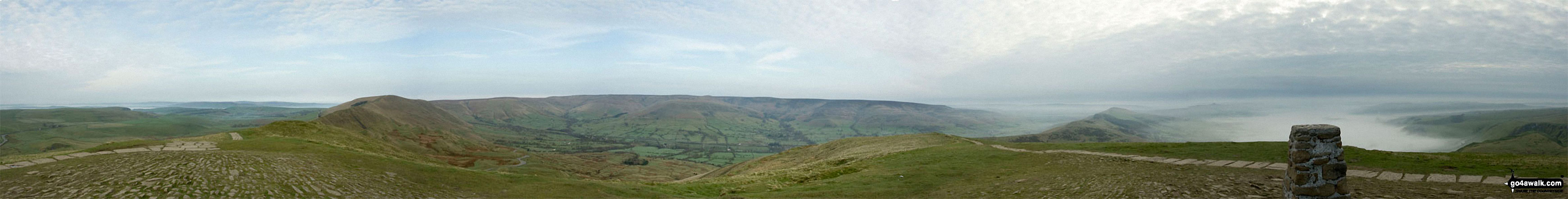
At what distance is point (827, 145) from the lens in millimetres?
71562

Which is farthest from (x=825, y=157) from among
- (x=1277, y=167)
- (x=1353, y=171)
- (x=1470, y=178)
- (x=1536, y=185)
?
(x=1536, y=185)

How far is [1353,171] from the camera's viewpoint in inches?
911

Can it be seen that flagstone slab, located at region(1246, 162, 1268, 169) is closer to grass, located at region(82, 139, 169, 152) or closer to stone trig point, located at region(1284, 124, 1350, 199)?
stone trig point, located at region(1284, 124, 1350, 199)

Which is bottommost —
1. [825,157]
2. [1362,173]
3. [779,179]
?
[825,157]

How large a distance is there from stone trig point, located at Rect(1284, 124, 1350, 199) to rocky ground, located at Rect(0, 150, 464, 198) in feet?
84.1

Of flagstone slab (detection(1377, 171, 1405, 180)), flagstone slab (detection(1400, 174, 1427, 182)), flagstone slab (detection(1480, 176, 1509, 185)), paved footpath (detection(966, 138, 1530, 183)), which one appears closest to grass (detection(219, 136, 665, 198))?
paved footpath (detection(966, 138, 1530, 183))

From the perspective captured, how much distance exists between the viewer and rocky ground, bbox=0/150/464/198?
62.4 feet

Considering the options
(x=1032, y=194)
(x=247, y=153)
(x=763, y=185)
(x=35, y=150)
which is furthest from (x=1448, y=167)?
(x=35, y=150)

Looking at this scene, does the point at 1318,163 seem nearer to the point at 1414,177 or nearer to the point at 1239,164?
the point at 1414,177

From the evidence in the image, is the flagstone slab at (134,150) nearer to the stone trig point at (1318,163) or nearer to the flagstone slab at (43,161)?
the flagstone slab at (43,161)

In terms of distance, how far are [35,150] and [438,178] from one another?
663ft

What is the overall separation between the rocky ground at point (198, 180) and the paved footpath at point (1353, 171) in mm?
29627

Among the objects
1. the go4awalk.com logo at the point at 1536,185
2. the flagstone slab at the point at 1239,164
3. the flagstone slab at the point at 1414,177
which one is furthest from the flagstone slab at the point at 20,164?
the flagstone slab at the point at 1414,177

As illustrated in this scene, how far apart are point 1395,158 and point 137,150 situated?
6341 centimetres
